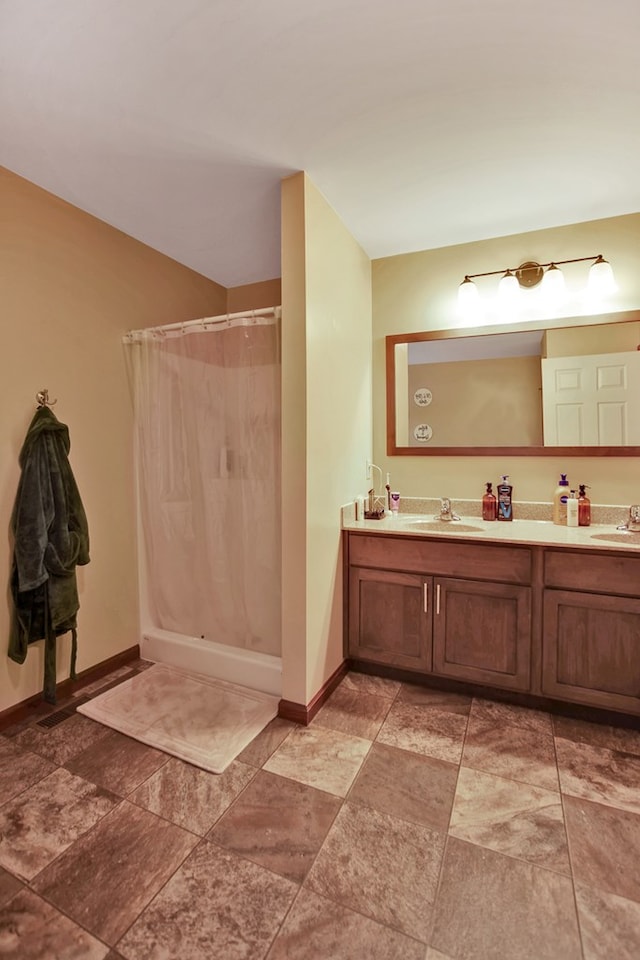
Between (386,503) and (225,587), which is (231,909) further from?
(386,503)

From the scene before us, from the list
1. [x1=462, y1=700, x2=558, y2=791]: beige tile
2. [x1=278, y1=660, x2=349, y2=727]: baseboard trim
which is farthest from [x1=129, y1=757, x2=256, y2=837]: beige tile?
[x1=462, y1=700, x2=558, y2=791]: beige tile

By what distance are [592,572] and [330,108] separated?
214cm

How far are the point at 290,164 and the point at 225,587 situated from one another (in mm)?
2070

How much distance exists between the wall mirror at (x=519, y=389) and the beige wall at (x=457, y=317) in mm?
60

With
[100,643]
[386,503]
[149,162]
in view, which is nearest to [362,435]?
[386,503]

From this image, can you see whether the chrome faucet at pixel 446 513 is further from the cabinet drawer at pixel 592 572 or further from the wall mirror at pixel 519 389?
the cabinet drawer at pixel 592 572

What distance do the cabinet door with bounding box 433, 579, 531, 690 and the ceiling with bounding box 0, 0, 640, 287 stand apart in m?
1.91

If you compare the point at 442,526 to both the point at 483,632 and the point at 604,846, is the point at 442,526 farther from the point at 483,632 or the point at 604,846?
the point at 604,846

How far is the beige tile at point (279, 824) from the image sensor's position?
1312 mm

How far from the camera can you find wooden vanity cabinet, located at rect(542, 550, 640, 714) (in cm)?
187

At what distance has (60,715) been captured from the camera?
80.3 inches

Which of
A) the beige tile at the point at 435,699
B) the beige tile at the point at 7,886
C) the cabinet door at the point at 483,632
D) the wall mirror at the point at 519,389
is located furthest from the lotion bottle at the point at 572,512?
the beige tile at the point at 7,886

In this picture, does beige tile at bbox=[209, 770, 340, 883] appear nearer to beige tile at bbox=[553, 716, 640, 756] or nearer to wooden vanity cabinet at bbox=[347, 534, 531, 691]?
wooden vanity cabinet at bbox=[347, 534, 531, 691]

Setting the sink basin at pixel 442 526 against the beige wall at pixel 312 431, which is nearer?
the beige wall at pixel 312 431
